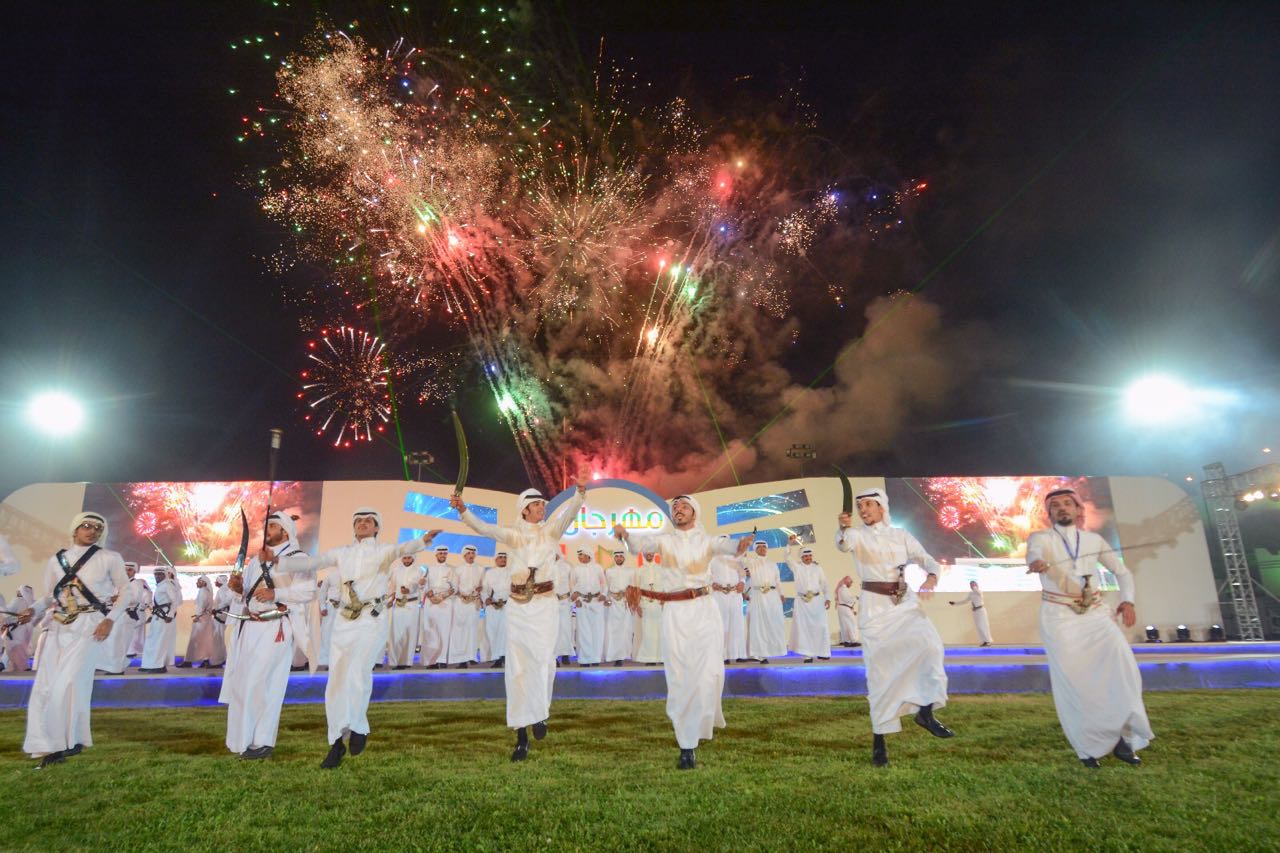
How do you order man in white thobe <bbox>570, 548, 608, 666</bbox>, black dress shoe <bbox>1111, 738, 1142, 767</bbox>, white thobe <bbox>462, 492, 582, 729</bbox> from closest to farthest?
1. black dress shoe <bbox>1111, 738, 1142, 767</bbox>
2. white thobe <bbox>462, 492, 582, 729</bbox>
3. man in white thobe <bbox>570, 548, 608, 666</bbox>

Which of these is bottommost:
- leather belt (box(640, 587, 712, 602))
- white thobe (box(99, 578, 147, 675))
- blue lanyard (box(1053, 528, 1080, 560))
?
white thobe (box(99, 578, 147, 675))

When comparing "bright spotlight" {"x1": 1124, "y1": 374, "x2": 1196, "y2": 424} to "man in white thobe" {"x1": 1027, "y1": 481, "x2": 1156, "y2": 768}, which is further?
"bright spotlight" {"x1": 1124, "y1": 374, "x2": 1196, "y2": 424}

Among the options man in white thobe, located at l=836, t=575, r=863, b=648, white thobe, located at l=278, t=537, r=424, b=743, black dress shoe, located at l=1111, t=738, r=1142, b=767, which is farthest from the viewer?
man in white thobe, located at l=836, t=575, r=863, b=648

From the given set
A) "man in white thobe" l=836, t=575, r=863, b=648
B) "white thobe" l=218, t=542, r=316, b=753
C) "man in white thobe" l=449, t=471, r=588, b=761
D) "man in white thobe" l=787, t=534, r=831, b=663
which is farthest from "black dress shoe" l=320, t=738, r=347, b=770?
"man in white thobe" l=836, t=575, r=863, b=648

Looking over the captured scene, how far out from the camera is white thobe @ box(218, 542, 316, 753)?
19.8ft

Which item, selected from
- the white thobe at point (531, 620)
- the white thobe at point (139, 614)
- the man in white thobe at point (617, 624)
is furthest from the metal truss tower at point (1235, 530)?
the white thobe at point (139, 614)

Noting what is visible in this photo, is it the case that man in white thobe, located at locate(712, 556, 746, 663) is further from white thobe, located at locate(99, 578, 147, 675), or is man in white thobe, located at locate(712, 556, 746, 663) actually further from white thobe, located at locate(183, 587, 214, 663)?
white thobe, located at locate(99, 578, 147, 675)

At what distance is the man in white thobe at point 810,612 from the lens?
48.9ft

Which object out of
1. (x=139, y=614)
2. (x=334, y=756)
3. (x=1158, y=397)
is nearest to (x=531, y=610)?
(x=334, y=756)

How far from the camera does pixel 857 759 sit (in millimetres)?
5395

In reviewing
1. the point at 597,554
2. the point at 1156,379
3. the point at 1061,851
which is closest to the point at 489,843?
the point at 1061,851

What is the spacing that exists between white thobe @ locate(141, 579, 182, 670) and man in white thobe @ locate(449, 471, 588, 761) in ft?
38.0

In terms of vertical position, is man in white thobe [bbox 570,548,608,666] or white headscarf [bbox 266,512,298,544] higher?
white headscarf [bbox 266,512,298,544]

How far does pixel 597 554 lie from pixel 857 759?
643 inches
